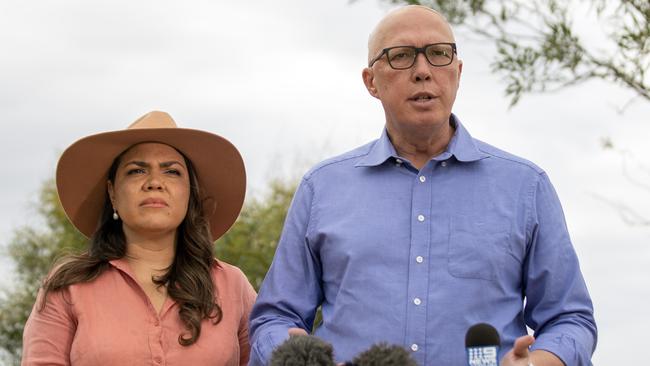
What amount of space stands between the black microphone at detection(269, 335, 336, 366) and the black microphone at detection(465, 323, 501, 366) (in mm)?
394

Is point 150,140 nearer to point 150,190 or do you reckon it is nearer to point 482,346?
point 150,190

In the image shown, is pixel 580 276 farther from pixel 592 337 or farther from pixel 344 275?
pixel 344 275

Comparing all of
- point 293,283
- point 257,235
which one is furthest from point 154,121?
point 257,235

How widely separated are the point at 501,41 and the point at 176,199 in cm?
385

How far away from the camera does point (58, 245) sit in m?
20.2

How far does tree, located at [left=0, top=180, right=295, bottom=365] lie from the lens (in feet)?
58.2

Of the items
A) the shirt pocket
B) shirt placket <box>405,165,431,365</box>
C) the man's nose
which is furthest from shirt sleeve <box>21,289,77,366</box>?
the man's nose

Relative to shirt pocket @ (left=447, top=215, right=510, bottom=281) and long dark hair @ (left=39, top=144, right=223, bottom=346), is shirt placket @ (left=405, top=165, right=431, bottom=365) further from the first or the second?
long dark hair @ (left=39, top=144, right=223, bottom=346)

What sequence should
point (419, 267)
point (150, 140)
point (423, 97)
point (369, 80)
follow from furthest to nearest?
point (150, 140) → point (369, 80) → point (423, 97) → point (419, 267)

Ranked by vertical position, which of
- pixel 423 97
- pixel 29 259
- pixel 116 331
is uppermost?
pixel 423 97

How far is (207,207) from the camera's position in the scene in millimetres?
5316

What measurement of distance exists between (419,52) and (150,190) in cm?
130

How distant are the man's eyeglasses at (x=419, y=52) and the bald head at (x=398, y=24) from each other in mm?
39

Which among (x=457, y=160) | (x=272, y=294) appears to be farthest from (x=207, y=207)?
(x=457, y=160)
